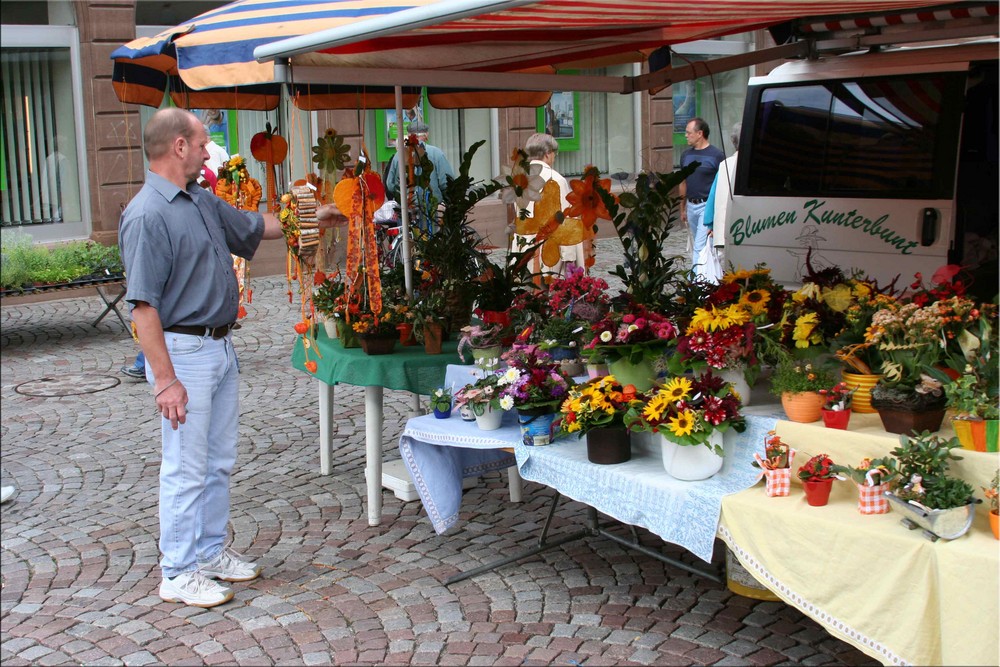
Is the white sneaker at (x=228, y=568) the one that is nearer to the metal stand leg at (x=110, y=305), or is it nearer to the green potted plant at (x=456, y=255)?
the green potted plant at (x=456, y=255)

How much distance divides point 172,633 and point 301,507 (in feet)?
4.41

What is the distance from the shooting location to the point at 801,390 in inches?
141

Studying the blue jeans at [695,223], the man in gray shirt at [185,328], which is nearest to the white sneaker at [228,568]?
the man in gray shirt at [185,328]

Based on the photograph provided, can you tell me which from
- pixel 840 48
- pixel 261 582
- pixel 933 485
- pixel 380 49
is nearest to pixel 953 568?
pixel 933 485

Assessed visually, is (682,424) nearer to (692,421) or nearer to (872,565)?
(692,421)

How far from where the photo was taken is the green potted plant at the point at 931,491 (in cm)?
294

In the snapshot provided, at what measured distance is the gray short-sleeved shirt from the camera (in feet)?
12.7

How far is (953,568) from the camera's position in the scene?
287cm

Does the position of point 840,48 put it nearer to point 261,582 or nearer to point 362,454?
point 362,454

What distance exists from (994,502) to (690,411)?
946 mm

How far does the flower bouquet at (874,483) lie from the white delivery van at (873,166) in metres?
2.24

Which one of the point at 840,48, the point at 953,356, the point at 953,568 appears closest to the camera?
the point at 953,568

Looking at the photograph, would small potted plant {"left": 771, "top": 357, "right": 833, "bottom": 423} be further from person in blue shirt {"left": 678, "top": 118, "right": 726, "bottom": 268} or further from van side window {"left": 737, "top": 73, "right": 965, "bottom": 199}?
person in blue shirt {"left": 678, "top": 118, "right": 726, "bottom": 268}

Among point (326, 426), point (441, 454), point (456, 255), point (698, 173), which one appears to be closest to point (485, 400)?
point (441, 454)
